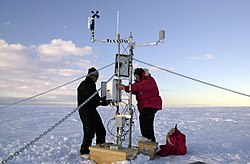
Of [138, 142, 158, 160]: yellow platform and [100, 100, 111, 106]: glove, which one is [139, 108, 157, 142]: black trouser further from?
[100, 100, 111, 106]: glove

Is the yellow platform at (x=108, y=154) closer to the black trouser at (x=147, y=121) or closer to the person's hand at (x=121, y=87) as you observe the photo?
the black trouser at (x=147, y=121)

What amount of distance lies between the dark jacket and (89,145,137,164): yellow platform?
2.49ft

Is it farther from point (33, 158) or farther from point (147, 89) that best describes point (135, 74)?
point (33, 158)

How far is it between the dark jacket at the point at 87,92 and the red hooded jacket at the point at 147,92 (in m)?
0.56

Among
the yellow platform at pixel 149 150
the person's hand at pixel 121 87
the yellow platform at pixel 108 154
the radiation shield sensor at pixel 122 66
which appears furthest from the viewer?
the radiation shield sensor at pixel 122 66

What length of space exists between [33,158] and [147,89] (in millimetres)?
2225

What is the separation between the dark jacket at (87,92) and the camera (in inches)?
173

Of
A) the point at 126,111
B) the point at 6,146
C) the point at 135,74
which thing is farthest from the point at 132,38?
the point at 6,146

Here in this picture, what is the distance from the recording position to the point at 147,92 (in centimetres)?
475

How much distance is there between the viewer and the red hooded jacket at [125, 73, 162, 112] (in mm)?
4613

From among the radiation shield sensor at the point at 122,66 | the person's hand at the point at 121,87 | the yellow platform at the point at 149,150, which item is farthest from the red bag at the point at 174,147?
the radiation shield sensor at the point at 122,66

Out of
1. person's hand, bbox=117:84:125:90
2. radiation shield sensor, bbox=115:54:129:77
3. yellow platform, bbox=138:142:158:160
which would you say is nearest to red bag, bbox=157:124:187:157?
yellow platform, bbox=138:142:158:160

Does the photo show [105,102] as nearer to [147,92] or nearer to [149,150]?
[147,92]

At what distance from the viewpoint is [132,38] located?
4.77 metres
